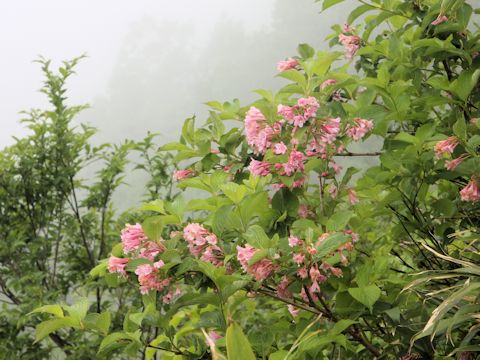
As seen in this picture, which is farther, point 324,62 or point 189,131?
point 189,131

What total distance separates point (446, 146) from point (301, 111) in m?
0.45

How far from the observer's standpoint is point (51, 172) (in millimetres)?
4395

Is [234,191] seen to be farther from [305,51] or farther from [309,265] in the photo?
[305,51]

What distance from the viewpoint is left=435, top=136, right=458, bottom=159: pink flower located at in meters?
1.47

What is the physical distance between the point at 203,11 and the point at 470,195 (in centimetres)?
10815

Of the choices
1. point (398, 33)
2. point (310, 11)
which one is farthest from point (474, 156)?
point (310, 11)

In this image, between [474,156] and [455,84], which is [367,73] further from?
[474,156]

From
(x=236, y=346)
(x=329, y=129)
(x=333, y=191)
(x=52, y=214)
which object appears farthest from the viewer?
(x=52, y=214)

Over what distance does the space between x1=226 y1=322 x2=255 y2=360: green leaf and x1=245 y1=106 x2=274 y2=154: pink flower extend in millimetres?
842

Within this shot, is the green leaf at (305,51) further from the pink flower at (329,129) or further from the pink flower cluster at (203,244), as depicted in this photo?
the pink flower cluster at (203,244)

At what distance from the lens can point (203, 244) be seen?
1.43m

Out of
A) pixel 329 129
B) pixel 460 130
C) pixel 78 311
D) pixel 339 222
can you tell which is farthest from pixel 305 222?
pixel 78 311

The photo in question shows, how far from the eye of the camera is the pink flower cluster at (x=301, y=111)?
1.46 metres

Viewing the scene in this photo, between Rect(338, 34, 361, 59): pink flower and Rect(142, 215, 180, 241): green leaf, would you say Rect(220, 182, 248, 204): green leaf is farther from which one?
Rect(338, 34, 361, 59): pink flower
